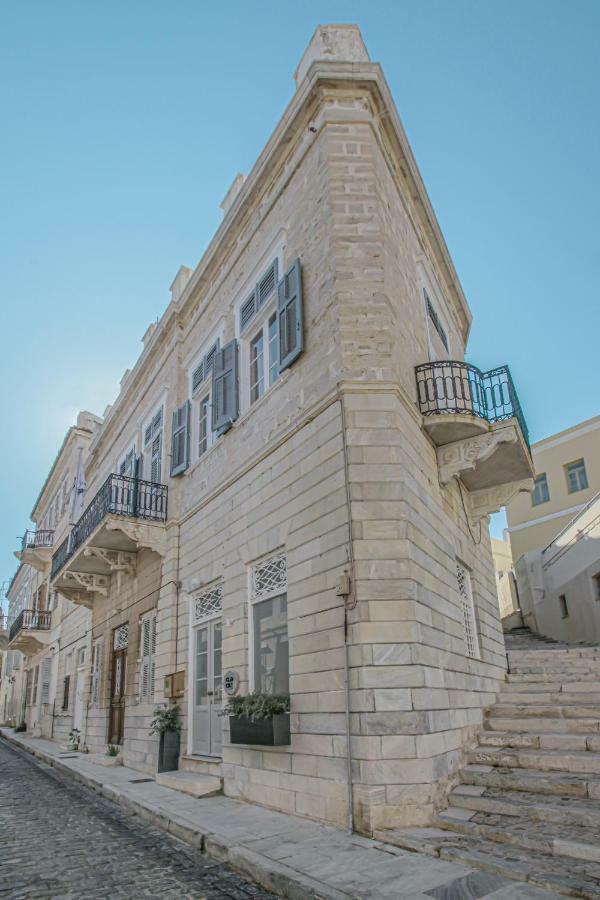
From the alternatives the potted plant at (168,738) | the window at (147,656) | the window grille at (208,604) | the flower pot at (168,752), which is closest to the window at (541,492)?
the window at (147,656)

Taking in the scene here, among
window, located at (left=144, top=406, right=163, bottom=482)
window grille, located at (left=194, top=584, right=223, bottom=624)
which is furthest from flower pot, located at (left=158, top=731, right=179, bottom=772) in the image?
window, located at (left=144, top=406, right=163, bottom=482)

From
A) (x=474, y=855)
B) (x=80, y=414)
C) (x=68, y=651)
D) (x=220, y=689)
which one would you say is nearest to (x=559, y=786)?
(x=474, y=855)

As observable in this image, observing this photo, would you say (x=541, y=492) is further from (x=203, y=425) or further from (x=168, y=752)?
(x=168, y=752)

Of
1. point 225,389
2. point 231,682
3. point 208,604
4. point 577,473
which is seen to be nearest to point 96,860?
point 231,682

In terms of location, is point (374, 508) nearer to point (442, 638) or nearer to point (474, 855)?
point (442, 638)

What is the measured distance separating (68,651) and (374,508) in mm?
16344

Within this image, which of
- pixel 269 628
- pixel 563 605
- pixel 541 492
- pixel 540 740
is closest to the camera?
pixel 540 740

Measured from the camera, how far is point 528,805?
5340 mm

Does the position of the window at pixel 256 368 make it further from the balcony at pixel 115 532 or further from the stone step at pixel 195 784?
the stone step at pixel 195 784

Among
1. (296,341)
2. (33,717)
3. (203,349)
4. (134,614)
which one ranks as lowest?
(33,717)

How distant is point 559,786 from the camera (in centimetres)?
559

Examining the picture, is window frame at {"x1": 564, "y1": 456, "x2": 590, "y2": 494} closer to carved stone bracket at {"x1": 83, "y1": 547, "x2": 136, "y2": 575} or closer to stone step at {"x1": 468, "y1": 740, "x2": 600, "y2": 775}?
carved stone bracket at {"x1": 83, "y1": 547, "x2": 136, "y2": 575}

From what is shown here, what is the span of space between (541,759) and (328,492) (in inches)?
133

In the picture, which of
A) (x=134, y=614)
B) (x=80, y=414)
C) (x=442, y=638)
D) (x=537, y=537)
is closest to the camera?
(x=442, y=638)
